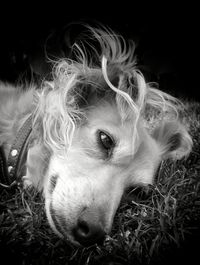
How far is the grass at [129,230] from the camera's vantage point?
6.09 feet

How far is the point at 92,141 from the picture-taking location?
2.31m

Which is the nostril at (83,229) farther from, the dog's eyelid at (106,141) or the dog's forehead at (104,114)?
the dog's forehead at (104,114)

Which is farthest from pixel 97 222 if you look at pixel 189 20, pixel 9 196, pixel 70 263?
pixel 189 20

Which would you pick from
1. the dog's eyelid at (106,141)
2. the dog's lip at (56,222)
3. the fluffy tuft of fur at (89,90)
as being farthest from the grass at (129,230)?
the fluffy tuft of fur at (89,90)

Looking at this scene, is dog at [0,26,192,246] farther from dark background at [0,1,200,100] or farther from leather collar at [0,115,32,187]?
dark background at [0,1,200,100]

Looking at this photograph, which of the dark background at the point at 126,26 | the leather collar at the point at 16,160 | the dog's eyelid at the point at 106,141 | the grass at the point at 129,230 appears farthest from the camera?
the dark background at the point at 126,26

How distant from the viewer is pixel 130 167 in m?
2.39

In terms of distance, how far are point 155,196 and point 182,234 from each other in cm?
50

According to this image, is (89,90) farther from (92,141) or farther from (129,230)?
(129,230)

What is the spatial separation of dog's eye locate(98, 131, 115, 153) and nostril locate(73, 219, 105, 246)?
61 centimetres

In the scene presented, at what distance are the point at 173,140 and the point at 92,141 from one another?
1.09 meters

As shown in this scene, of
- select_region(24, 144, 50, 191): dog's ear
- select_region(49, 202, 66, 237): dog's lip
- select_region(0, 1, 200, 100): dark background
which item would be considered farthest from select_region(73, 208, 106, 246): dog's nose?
select_region(0, 1, 200, 100): dark background

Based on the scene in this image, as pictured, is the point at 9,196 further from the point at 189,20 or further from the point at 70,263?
the point at 189,20

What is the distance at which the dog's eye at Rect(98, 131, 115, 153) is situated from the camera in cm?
229
